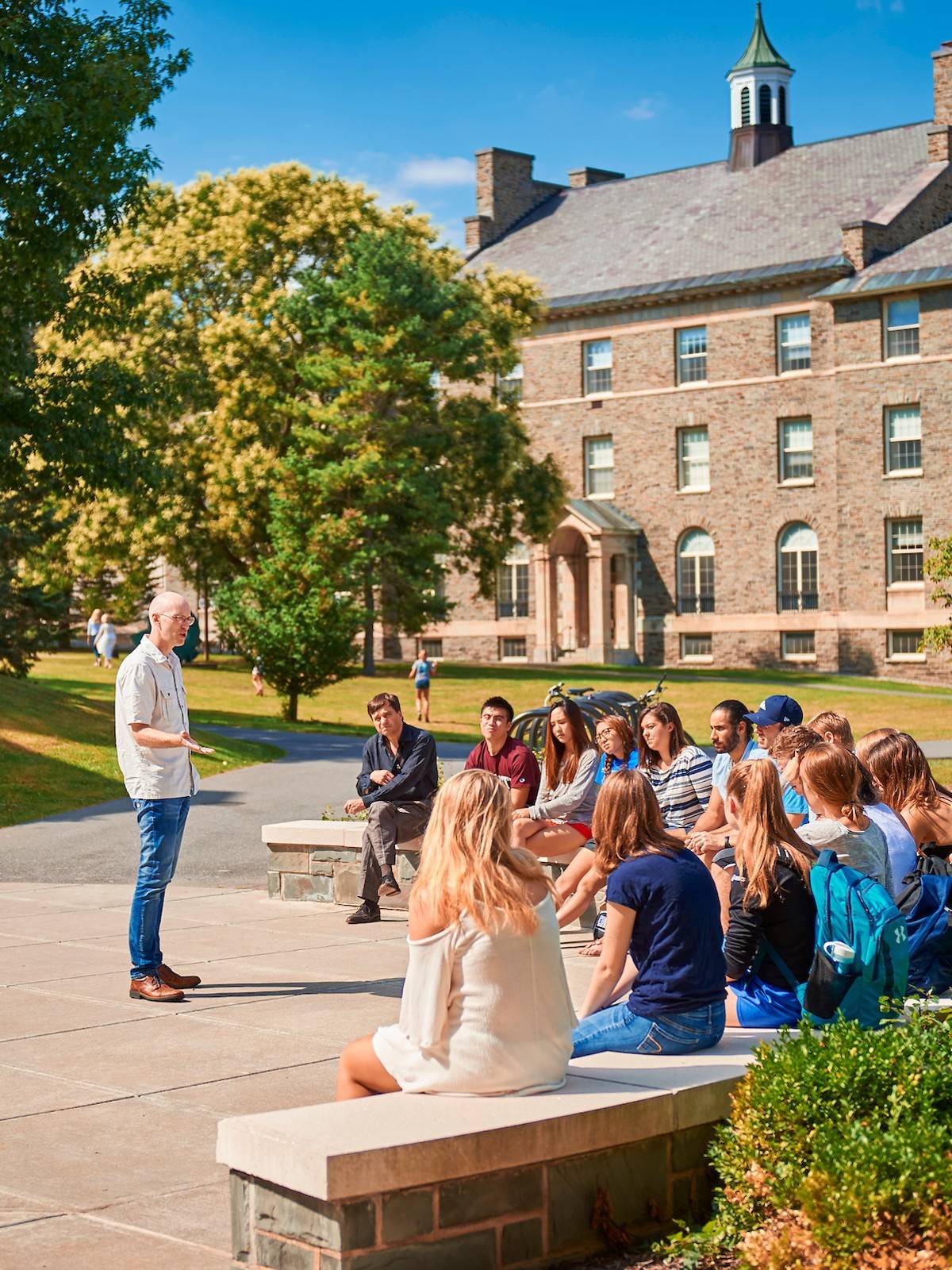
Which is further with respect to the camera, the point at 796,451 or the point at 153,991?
the point at 796,451

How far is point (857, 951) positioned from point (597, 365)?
52.0 meters

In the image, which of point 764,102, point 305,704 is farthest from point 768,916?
point 764,102

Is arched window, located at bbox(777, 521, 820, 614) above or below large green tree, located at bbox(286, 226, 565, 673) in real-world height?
below

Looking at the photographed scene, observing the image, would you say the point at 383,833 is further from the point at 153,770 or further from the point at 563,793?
the point at 153,770

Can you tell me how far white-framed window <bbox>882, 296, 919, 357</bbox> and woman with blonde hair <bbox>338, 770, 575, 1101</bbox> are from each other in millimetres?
47000

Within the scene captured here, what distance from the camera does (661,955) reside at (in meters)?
5.73

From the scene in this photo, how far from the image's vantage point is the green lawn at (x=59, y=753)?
1984 centimetres

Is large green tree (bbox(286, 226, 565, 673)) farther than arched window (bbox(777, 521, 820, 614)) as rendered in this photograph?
No

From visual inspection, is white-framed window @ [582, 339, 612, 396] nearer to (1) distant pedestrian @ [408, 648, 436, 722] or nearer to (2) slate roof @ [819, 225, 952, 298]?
(2) slate roof @ [819, 225, 952, 298]

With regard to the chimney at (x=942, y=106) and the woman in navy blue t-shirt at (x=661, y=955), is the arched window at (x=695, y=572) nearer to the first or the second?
the chimney at (x=942, y=106)

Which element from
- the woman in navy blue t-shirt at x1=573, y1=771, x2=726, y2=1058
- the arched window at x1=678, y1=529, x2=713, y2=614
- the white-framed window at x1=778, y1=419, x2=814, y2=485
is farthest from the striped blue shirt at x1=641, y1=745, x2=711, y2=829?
the arched window at x1=678, y1=529, x2=713, y2=614

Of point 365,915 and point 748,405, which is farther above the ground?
point 748,405

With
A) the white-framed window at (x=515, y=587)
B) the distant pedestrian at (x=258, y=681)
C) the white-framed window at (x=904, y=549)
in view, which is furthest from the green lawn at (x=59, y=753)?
the white-framed window at (x=515, y=587)

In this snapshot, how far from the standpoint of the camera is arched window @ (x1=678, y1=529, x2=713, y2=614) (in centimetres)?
5406
